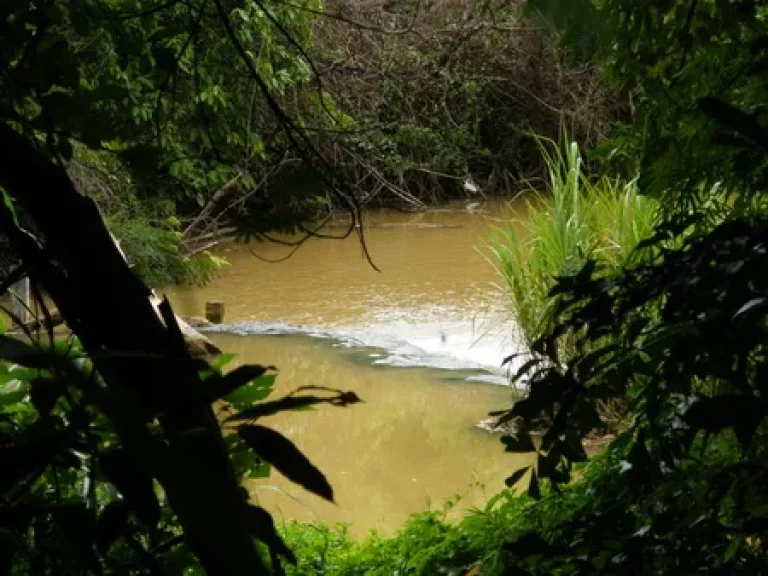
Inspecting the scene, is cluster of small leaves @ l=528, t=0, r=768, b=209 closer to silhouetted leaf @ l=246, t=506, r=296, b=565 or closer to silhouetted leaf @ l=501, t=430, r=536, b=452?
silhouetted leaf @ l=501, t=430, r=536, b=452

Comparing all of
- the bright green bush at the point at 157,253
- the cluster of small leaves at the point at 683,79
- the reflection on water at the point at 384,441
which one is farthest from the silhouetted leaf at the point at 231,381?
the bright green bush at the point at 157,253

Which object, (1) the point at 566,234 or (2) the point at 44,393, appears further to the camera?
(1) the point at 566,234

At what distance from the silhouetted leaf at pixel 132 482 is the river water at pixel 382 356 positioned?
195 centimetres

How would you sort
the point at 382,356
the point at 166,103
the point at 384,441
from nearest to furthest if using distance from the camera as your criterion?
the point at 384,441, the point at 166,103, the point at 382,356

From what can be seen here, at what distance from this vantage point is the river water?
3.93 m

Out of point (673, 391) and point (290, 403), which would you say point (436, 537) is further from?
point (290, 403)

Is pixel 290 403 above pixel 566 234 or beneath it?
above

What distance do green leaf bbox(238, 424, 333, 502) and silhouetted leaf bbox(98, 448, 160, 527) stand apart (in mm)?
49

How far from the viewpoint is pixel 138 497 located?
436 millimetres

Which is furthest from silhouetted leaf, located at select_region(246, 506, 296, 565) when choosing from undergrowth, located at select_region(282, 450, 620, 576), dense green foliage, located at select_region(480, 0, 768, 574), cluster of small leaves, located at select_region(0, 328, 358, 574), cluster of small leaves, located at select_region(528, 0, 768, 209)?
undergrowth, located at select_region(282, 450, 620, 576)

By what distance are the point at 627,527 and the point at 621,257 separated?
2.90 metres

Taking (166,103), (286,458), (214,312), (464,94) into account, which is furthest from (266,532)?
(464,94)

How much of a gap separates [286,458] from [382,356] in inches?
194

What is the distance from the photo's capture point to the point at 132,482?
44 cm
